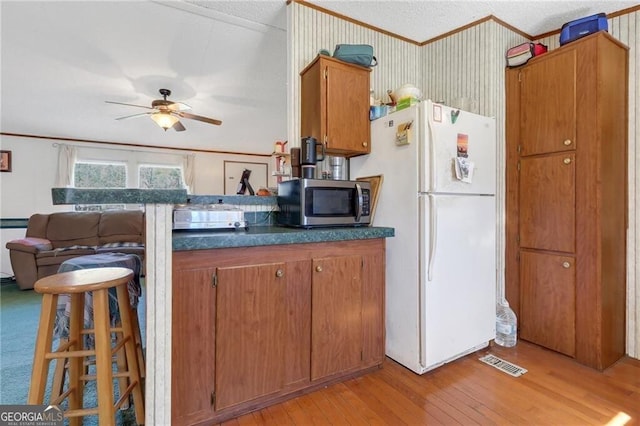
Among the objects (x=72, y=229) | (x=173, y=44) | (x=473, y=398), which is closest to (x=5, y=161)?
(x=72, y=229)

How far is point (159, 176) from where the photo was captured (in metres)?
6.52

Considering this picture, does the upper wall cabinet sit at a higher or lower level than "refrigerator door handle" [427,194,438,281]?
higher

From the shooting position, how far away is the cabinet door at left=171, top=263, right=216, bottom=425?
1.32 meters

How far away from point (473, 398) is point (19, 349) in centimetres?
317

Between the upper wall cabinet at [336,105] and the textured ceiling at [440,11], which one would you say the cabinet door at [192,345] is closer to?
the upper wall cabinet at [336,105]

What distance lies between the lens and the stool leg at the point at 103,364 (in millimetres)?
1162

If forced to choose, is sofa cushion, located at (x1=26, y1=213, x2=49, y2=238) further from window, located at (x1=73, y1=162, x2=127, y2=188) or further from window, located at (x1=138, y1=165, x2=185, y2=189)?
window, located at (x1=138, y1=165, x2=185, y2=189)

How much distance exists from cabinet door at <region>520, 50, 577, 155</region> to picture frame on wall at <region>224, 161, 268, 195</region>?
18.8ft

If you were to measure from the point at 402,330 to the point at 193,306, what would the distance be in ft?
4.30

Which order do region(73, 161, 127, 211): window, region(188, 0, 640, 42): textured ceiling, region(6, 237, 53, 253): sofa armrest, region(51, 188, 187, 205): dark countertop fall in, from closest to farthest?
1. region(51, 188, 187, 205): dark countertop
2. region(188, 0, 640, 42): textured ceiling
3. region(6, 237, 53, 253): sofa armrest
4. region(73, 161, 127, 211): window

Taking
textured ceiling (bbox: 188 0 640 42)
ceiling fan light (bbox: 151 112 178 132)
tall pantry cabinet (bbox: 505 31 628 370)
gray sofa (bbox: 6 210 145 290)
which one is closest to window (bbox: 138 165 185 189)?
gray sofa (bbox: 6 210 145 290)

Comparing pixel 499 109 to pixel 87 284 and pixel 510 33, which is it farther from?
pixel 87 284

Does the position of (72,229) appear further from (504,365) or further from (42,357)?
(504,365)

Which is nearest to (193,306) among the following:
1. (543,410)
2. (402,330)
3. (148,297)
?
(148,297)
